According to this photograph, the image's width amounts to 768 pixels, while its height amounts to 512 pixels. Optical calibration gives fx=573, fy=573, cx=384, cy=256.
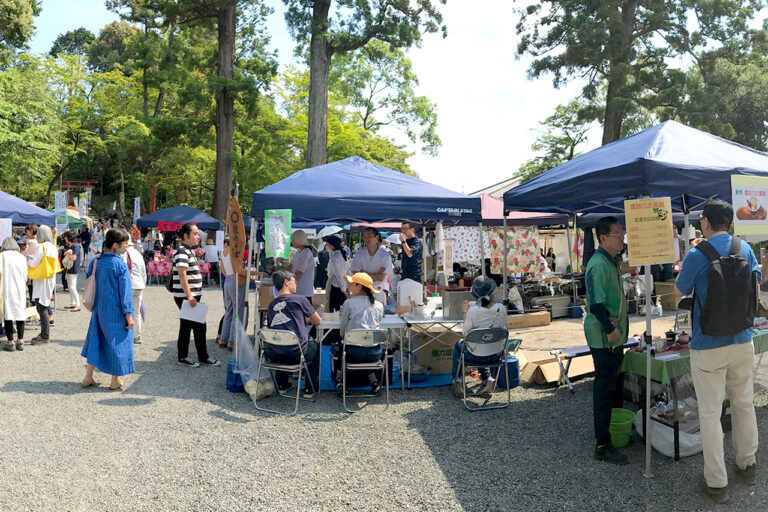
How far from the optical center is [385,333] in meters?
5.30

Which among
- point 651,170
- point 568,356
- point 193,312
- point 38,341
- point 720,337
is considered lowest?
point 38,341

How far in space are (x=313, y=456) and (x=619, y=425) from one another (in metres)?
2.25

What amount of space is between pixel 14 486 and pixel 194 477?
109 cm

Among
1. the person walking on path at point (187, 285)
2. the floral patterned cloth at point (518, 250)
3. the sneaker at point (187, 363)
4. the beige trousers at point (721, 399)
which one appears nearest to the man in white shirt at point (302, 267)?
the person walking on path at point (187, 285)

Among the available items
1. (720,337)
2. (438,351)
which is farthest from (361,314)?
(720,337)

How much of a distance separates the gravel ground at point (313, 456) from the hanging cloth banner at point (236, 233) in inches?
55.6

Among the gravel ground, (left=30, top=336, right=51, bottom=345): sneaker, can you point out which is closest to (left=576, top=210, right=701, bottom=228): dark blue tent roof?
the gravel ground

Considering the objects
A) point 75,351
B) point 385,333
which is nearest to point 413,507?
point 385,333

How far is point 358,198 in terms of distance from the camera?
22.1 feet

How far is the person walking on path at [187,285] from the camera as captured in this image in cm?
670

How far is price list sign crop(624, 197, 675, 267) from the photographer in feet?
12.1

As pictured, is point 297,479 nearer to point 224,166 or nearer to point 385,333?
point 385,333

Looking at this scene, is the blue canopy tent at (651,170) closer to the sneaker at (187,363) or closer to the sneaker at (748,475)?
the sneaker at (748,475)

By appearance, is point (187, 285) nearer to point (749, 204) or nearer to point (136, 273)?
point (136, 273)
